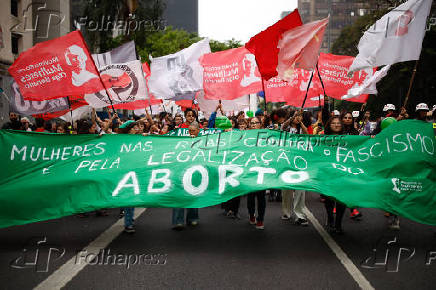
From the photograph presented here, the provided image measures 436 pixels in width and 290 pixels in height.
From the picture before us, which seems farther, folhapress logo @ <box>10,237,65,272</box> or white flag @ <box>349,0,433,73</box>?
white flag @ <box>349,0,433,73</box>

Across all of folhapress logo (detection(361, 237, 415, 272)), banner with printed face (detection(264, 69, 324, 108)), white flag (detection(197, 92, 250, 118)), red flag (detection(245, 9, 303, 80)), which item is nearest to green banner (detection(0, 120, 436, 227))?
folhapress logo (detection(361, 237, 415, 272))

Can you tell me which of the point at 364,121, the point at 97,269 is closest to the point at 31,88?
the point at 97,269

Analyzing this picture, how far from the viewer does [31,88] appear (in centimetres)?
862

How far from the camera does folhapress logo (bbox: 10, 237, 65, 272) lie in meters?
4.87

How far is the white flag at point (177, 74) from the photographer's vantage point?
12.3 meters

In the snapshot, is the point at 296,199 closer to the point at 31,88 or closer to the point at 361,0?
the point at 31,88

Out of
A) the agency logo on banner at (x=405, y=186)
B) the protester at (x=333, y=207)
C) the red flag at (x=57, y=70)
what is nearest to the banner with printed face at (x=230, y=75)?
the red flag at (x=57, y=70)

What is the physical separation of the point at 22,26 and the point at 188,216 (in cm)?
2207

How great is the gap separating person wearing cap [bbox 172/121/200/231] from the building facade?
1413 centimetres

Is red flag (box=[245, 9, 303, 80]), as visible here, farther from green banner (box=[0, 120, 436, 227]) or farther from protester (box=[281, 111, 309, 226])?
green banner (box=[0, 120, 436, 227])

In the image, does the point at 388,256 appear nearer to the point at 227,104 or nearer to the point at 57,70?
the point at 57,70

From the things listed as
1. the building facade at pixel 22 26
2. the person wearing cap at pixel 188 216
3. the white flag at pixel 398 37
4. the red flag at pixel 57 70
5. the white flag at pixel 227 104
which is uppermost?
the building facade at pixel 22 26

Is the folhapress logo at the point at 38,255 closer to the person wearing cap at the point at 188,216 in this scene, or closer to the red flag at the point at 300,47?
the person wearing cap at the point at 188,216

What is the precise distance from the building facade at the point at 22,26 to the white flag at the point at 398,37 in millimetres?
15297
